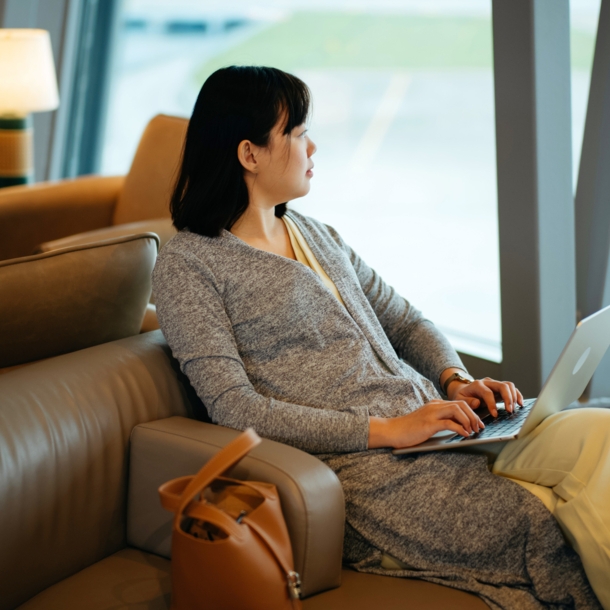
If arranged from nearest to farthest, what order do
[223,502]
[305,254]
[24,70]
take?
[223,502] < [305,254] < [24,70]

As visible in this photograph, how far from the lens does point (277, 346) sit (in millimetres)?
1438

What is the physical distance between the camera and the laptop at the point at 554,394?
1.19 metres

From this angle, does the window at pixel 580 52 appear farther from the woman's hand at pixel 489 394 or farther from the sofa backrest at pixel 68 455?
the sofa backrest at pixel 68 455

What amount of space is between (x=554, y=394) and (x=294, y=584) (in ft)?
1.84

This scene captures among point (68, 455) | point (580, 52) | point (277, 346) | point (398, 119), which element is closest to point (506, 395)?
point (277, 346)

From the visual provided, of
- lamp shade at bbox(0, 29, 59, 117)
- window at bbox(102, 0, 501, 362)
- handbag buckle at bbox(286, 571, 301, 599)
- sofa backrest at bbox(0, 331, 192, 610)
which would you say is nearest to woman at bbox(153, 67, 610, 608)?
sofa backrest at bbox(0, 331, 192, 610)

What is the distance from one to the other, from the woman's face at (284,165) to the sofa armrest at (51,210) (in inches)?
62.9

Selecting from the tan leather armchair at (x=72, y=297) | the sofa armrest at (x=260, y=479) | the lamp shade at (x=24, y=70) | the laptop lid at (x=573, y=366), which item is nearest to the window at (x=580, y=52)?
the laptop lid at (x=573, y=366)

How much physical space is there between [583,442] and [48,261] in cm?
106

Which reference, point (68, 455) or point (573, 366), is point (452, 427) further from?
point (68, 455)

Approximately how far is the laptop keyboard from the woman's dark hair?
0.65 m

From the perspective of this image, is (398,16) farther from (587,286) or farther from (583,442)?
(583,442)

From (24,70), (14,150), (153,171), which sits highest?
(24,70)

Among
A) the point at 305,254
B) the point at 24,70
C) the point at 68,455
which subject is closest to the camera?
the point at 68,455
